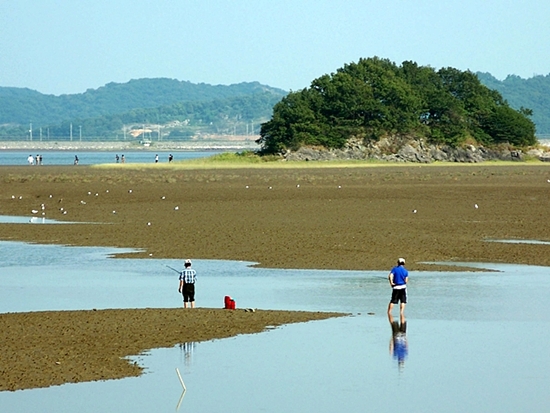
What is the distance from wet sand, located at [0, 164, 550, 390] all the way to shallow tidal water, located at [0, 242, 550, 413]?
3.24 ft

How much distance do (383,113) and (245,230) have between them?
261ft

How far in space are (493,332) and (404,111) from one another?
97495 mm

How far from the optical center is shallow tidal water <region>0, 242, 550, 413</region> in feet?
46.8

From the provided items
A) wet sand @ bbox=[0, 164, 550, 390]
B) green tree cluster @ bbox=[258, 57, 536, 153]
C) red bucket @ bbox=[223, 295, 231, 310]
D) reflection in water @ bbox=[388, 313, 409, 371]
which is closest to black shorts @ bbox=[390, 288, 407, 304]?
reflection in water @ bbox=[388, 313, 409, 371]

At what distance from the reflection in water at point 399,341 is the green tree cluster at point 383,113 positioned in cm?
8842

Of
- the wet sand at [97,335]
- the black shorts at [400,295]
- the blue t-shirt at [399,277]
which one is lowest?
the wet sand at [97,335]

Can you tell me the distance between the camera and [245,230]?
3591 centimetres

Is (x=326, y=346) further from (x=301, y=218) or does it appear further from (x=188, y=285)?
(x=301, y=218)

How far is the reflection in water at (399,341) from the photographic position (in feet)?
54.8

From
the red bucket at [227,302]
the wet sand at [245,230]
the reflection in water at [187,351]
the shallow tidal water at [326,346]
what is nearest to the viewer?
the shallow tidal water at [326,346]

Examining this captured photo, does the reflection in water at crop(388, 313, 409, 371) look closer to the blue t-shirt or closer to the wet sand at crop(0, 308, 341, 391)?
the blue t-shirt

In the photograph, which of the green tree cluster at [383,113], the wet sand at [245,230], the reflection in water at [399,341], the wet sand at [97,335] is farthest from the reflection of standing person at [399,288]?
the green tree cluster at [383,113]

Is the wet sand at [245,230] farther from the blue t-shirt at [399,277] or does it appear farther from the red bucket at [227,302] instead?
the blue t-shirt at [399,277]

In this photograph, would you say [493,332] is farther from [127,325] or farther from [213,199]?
[213,199]
